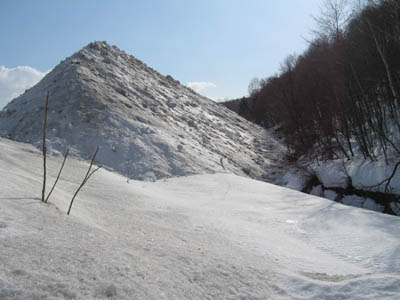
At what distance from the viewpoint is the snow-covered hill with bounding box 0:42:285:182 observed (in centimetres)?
855

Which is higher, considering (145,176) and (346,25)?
(346,25)

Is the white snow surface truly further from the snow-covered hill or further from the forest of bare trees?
the forest of bare trees

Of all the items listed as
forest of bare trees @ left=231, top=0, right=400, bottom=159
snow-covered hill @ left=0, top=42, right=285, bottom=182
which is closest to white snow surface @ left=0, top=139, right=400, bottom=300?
snow-covered hill @ left=0, top=42, right=285, bottom=182

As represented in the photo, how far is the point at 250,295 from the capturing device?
201cm

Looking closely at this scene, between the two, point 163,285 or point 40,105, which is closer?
point 163,285

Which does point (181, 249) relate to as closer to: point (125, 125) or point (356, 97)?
point (125, 125)

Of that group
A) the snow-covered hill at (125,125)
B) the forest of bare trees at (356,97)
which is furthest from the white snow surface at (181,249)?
the forest of bare trees at (356,97)

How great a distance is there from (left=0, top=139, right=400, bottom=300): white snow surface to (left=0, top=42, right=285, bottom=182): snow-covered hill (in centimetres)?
313

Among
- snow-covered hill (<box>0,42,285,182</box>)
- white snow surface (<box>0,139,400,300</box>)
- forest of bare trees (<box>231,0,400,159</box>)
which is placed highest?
forest of bare trees (<box>231,0,400,159</box>)

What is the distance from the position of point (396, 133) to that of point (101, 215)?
10.6 m

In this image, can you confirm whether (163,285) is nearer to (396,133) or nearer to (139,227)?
(139,227)

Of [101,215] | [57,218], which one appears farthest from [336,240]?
[57,218]

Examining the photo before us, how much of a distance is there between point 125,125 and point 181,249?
7.68 metres

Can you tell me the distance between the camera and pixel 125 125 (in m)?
9.69
